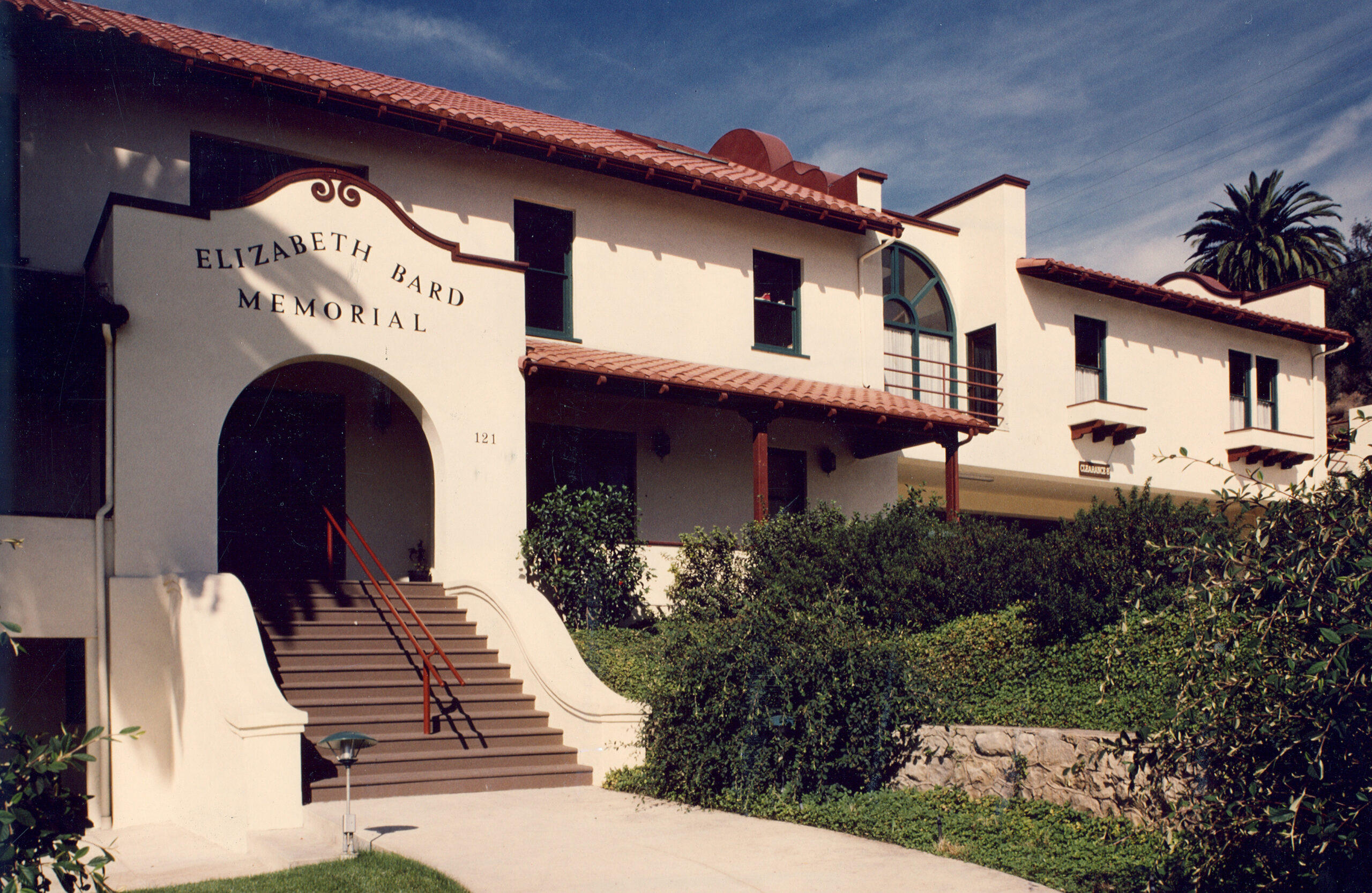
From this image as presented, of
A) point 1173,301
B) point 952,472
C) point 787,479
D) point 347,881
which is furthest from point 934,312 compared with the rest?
point 347,881

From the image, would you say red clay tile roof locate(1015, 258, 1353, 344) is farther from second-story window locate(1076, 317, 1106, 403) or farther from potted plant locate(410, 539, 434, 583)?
potted plant locate(410, 539, 434, 583)

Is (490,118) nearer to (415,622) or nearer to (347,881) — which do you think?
(415,622)

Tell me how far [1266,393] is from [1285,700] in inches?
916

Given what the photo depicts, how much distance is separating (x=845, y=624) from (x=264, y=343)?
261 inches

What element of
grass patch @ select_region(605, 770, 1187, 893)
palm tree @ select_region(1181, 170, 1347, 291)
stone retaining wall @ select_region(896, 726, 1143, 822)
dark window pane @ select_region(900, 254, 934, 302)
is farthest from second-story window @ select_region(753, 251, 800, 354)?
palm tree @ select_region(1181, 170, 1347, 291)

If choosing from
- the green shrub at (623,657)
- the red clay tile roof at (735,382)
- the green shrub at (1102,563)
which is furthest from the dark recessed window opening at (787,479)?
the green shrub at (1102,563)

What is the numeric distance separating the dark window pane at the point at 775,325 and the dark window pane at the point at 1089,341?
7.11 meters

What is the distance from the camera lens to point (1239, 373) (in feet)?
83.5

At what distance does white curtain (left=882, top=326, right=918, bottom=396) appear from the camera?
20.1 metres

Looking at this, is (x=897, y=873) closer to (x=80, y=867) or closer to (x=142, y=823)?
(x=80, y=867)

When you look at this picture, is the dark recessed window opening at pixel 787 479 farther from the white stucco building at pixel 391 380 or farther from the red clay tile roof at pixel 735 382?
the red clay tile roof at pixel 735 382

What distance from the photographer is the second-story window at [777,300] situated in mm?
18266

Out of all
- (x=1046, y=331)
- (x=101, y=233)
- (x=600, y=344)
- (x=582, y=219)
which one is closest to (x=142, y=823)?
(x=101, y=233)

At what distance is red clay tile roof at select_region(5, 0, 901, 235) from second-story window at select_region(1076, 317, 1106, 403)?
548cm
